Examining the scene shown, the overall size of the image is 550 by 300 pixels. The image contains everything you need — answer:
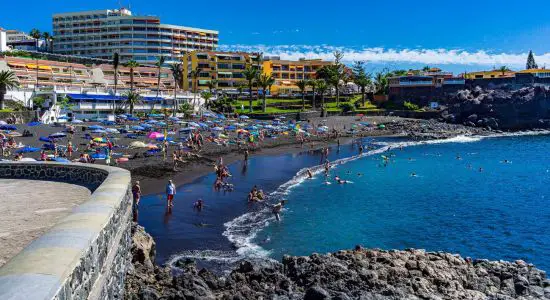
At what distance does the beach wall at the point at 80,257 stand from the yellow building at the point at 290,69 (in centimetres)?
11302

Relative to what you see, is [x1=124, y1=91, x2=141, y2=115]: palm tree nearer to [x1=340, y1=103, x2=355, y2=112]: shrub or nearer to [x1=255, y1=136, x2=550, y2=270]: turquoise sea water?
[x1=255, y1=136, x2=550, y2=270]: turquoise sea water

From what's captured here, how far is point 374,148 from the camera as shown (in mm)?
70688

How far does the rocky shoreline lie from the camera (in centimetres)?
1583

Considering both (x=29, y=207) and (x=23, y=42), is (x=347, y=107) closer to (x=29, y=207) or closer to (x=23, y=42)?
(x=23, y=42)

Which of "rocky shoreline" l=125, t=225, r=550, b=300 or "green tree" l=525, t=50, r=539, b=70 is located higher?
"green tree" l=525, t=50, r=539, b=70

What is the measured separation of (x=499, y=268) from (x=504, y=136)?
82.4 metres

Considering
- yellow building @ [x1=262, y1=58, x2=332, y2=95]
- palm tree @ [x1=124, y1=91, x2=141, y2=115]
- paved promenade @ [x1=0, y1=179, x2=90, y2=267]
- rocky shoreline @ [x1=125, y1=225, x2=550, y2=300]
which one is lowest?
rocky shoreline @ [x1=125, y1=225, x2=550, y2=300]

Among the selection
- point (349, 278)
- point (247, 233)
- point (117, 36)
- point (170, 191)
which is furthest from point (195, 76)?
point (349, 278)

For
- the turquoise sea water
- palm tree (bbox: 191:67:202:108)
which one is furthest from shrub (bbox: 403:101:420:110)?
the turquoise sea water

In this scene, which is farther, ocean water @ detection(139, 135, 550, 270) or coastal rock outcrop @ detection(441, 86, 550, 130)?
coastal rock outcrop @ detection(441, 86, 550, 130)

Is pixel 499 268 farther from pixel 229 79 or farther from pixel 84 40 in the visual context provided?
pixel 84 40

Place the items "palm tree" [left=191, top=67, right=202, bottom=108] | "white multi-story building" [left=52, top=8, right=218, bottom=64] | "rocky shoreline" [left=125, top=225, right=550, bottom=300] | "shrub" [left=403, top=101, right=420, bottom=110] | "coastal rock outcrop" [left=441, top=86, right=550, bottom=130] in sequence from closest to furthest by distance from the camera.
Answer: "rocky shoreline" [left=125, top=225, right=550, bottom=300] → "coastal rock outcrop" [left=441, top=86, right=550, bottom=130] → "palm tree" [left=191, top=67, right=202, bottom=108] → "shrub" [left=403, top=101, right=420, bottom=110] → "white multi-story building" [left=52, top=8, right=218, bottom=64]

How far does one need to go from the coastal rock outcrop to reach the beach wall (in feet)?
334

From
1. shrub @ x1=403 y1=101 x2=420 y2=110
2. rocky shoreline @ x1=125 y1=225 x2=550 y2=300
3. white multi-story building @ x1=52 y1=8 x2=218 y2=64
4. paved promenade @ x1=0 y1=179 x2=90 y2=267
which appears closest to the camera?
paved promenade @ x1=0 y1=179 x2=90 y2=267
